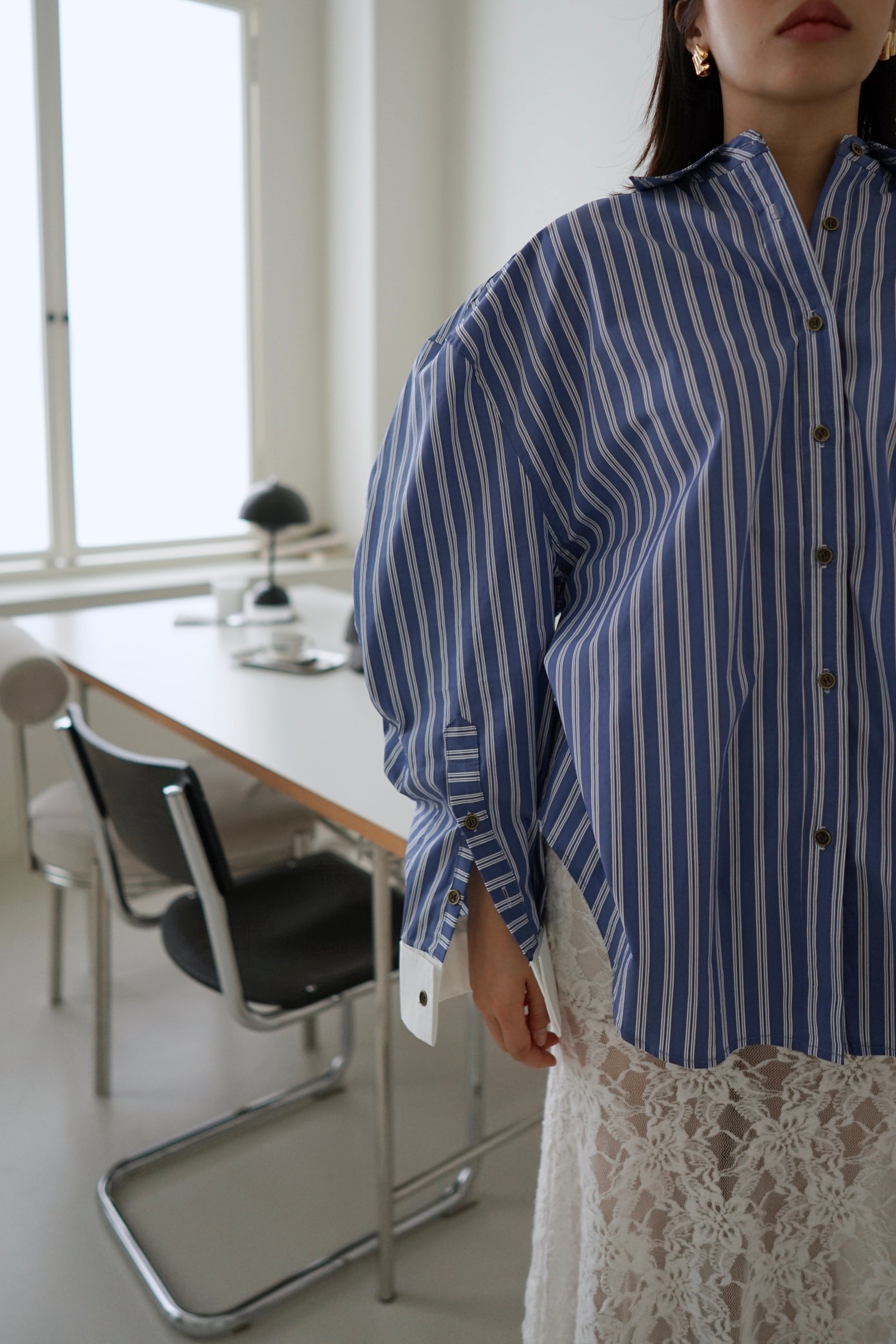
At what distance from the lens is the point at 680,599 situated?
2.64ft

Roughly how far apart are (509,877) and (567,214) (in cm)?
53

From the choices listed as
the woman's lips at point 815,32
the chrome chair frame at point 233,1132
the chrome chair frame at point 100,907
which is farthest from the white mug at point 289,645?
the woman's lips at point 815,32

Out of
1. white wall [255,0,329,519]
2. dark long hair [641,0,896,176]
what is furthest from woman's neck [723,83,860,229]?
white wall [255,0,329,519]

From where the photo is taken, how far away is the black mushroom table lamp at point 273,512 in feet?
9.11

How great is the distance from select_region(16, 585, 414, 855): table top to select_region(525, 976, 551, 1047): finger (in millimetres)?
560

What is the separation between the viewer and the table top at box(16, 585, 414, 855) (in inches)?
65.3

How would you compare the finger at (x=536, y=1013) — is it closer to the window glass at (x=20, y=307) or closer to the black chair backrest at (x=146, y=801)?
the black chair backrest at (x=146, y=801)

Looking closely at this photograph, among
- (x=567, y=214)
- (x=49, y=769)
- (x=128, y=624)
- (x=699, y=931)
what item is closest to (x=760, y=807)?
(x=699, y=931)

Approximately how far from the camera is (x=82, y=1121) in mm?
2145

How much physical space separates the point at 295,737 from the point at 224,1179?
0.79 m

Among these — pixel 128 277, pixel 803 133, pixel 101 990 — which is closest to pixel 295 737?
pixel 101 990

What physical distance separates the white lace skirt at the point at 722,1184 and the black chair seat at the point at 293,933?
2.61 ft

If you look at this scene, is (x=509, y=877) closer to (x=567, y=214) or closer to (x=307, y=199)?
(x=567, y=214)

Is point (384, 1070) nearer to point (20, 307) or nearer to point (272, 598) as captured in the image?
point (272, 598)
